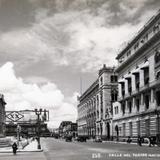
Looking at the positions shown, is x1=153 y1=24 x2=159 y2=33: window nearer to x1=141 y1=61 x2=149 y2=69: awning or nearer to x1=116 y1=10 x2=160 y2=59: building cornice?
x1=116 y1=10 x2=160 y2=59: building cornice

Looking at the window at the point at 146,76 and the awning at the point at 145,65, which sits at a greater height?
the awning at the point at 145,65

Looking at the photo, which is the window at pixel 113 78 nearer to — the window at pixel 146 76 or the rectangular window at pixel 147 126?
the window at pixel 146 76

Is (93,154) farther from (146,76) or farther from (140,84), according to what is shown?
(140,84)

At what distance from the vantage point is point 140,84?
66.2m

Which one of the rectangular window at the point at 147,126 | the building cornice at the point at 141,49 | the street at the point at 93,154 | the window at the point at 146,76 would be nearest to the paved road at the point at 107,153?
the street at the point at 93,154

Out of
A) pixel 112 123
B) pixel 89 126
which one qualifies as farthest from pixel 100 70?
pixel 89 126

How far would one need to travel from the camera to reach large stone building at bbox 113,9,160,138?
189ft

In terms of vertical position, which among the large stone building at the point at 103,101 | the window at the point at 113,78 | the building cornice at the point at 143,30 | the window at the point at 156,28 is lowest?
the large stone building at the point at 103,101

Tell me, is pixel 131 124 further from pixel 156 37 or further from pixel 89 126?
pixel 89 126

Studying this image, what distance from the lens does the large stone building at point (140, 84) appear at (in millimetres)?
57750

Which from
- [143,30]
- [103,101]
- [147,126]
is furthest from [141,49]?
[103,101]

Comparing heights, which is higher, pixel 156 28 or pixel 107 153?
pixel 156 28

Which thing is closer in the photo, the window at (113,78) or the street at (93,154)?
the street at (93,154)

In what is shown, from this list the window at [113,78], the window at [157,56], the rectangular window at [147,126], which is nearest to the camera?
the window at [157,56]
